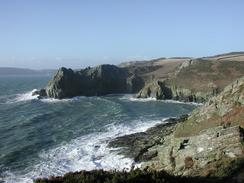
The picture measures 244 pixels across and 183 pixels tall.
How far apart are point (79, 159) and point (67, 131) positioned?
1539 centimetres

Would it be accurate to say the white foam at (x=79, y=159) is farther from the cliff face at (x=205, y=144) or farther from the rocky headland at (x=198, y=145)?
the cliff face at (x=205, y=144)

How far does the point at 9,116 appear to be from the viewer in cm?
7131

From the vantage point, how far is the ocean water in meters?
38.6

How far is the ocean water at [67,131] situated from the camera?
38.6 m

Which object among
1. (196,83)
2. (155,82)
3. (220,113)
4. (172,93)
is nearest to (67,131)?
(220,113)

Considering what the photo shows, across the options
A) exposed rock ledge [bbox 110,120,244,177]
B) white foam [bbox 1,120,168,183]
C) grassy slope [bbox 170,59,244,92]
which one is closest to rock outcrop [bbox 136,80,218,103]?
grassy slope [bbox 170,59,244,92]

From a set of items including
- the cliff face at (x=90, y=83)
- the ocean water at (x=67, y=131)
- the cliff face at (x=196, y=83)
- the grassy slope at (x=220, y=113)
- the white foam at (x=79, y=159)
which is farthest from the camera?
the cliff face at (x=90, y=83)

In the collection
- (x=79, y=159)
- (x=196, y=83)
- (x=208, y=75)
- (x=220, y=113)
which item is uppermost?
(x=220, y=113)

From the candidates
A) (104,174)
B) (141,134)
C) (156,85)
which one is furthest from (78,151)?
(156,85)

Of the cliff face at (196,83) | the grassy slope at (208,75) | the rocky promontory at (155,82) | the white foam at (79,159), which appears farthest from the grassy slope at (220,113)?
the grassy slope at (208,75)

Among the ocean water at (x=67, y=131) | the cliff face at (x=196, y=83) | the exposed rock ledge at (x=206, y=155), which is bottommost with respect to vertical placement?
the ocean water at (x=67, y=131)

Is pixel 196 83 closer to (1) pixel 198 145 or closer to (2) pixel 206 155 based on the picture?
(1) pixel 198 145

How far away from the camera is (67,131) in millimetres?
55719

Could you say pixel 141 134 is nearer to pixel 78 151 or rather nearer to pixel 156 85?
pixel 78 151
